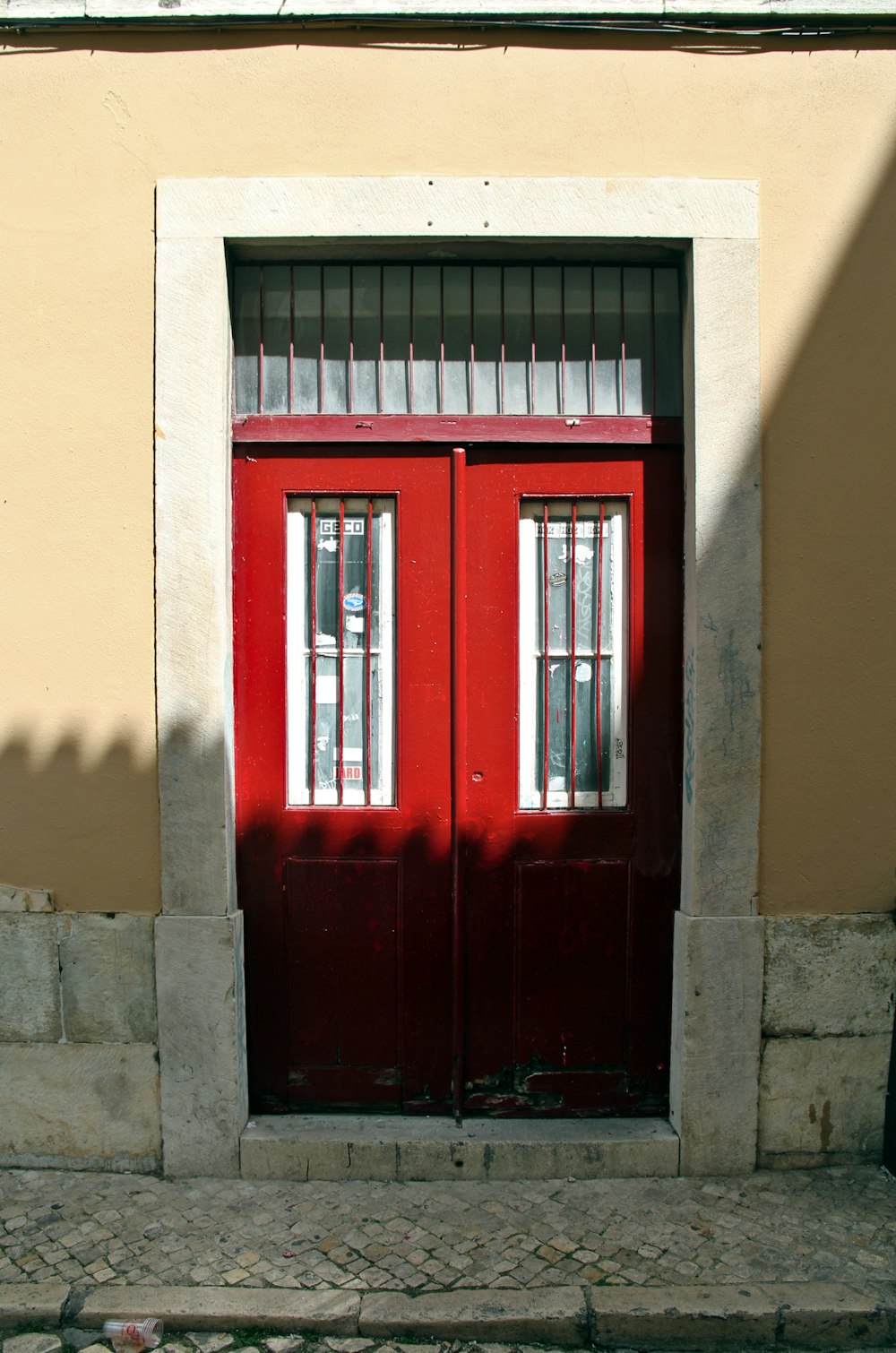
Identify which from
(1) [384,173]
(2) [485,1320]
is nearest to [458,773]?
(2) [485,1320]

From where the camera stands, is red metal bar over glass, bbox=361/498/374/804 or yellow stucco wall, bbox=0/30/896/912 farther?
red metal bar over glass, bbox=361/498/374/804

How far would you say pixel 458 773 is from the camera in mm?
3822

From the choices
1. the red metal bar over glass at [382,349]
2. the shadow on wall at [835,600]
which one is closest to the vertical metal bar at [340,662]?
the red metal bar over glass at [382,349]

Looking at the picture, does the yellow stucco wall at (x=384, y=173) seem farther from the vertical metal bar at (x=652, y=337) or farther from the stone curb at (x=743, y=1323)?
the stone curb at (x=743, y=1323)

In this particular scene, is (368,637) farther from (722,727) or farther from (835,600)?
(835,600)

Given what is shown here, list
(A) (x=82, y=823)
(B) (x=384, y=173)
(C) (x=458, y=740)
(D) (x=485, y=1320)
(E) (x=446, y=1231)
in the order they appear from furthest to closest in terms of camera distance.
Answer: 1. (C) (x=458, y=740)
2. (A) (x=82, y=823)
3. (B) (x=384, y=173)
4. (E) (x=446, y=1231)
5. (D) (x=485, y=1320)

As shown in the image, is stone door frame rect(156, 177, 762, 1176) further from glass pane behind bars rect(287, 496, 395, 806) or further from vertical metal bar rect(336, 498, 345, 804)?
vertical metal bar rect(336, 498, 345, 804)

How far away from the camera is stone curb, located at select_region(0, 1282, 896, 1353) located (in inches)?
116

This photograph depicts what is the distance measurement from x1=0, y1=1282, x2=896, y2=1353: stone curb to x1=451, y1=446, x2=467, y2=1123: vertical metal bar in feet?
2.98

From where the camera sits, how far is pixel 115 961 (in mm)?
3699

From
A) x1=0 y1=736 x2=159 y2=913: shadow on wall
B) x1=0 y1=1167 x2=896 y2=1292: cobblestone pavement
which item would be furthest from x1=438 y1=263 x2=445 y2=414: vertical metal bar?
x1=0 y1=1167 x2=896 y2=1292: cobblestone pavement

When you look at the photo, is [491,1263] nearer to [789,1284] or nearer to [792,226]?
[789,1284]

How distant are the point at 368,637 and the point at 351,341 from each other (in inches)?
46.1

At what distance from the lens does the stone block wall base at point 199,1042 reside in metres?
3.65
